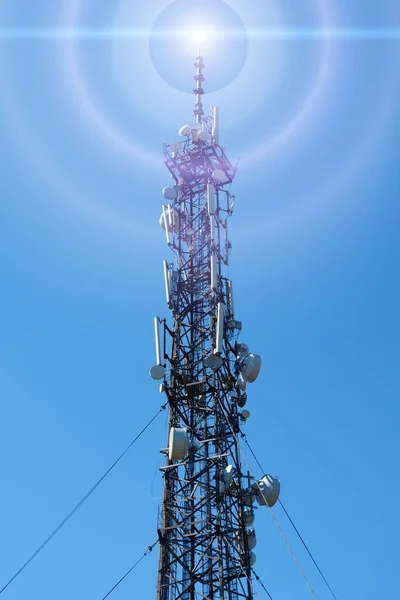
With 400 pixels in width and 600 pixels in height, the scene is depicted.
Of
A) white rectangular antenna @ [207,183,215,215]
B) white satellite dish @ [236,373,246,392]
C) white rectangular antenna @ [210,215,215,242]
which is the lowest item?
white satellite dish @ [236,373,246,392]

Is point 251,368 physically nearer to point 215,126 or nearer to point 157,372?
point 157,372

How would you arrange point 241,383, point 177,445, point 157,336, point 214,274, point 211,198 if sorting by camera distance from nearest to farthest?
point 177,445 → point 157,336 → point 241,383 → point 214,274 → point 211,198

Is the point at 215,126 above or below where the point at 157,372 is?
above

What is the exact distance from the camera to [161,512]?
88.4 ft

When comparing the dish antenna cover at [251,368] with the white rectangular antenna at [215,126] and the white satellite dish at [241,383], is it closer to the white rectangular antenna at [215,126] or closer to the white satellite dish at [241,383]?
the white satellite dish at [241,383]

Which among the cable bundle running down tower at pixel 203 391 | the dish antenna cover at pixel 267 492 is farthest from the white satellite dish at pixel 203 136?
the dish antenna cover at pixel 267 492

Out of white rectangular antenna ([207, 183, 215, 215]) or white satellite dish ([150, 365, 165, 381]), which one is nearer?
white satellite dish ([150, 365, 165, 381])

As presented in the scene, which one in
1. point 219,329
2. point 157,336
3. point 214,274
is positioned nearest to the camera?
point 219,329

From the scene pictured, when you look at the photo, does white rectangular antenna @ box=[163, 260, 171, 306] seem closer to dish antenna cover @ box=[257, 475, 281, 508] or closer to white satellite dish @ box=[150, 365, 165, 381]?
white satellite dish @ box=[150, 365, 165, 381]

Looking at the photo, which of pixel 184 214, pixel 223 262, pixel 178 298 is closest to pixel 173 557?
pixel 178 298

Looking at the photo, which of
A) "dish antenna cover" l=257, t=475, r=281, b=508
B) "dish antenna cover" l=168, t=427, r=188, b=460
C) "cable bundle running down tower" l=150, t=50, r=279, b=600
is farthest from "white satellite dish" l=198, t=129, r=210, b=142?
"dish antenna cover" l=257, t=475, r=281, b=508

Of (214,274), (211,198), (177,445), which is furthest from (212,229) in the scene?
(177,445)

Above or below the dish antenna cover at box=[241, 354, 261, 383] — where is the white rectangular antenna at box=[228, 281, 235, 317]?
above

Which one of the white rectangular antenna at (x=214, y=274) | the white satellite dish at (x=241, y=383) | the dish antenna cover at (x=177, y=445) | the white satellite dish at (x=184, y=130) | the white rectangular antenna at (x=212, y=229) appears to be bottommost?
the dish antenna cover at (x=177, y=445)
